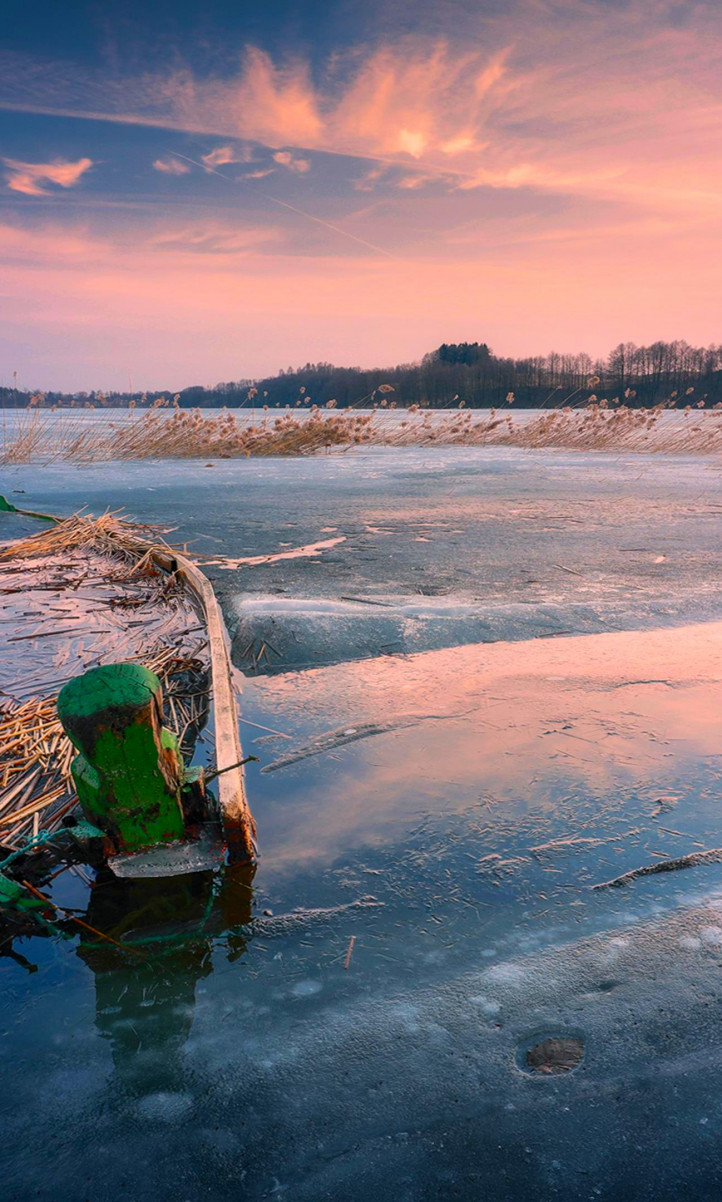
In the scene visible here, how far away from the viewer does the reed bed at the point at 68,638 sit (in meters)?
2.62

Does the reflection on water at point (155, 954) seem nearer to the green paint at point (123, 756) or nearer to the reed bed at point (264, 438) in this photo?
the green paint at point (123, 756)

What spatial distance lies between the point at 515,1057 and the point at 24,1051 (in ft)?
3.18

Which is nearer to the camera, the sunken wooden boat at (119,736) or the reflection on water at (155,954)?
the reflection on water at (155,954)

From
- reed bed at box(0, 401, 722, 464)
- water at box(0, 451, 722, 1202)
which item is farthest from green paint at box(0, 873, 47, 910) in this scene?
reed bed at box(0, 401, 722, 464)

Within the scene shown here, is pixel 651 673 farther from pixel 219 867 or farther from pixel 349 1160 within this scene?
pixel 349 1160

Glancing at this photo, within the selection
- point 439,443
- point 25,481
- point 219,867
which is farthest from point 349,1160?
point 439,443

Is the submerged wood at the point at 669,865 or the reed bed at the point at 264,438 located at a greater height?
the reed bed at the point at 264,438

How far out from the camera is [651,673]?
3.42m

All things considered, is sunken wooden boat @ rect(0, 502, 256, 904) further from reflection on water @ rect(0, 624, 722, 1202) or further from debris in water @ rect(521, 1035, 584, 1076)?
debris in water @ rect(521, 1035, 584, 1076)

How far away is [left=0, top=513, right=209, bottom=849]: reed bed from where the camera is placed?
2615 mm

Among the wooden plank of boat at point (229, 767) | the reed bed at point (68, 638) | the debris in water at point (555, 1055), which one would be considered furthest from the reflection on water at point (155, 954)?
the debris in water at point (555, 1055)

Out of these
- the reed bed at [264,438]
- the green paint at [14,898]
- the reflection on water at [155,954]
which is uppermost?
the reed bed at [264,438]

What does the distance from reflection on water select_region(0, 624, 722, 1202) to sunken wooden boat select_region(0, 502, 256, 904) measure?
5.7 inches

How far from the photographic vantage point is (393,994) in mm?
1625
